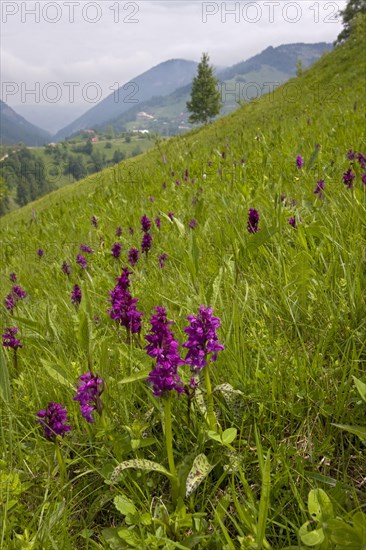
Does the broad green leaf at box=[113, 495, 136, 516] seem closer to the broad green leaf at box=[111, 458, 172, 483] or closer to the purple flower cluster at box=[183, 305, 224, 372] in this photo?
the broad green leaf at box=[111, 458, 172, 483]

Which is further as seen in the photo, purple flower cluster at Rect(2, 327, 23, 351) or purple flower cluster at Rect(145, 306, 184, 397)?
purple flower cluster at Rect(2, 327, 23, 351)

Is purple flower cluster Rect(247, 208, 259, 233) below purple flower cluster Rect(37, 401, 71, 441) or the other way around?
the other way around

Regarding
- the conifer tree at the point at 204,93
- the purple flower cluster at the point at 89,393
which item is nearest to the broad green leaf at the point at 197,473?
the purple flower cluster at the point at 89,393

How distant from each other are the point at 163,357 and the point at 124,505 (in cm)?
54

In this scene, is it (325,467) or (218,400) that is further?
(218,400)

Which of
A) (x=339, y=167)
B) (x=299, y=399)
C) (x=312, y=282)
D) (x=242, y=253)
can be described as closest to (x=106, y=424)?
(x=299, y=399)

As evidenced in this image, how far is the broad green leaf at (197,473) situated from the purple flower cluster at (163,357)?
289 mm

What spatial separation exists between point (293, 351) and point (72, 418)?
1.12 m

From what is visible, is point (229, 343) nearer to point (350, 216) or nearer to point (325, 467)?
point (325, 467)

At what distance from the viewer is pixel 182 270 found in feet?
10.4

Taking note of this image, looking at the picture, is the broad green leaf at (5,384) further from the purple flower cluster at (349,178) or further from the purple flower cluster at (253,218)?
the purple flower cluster at (349,178)

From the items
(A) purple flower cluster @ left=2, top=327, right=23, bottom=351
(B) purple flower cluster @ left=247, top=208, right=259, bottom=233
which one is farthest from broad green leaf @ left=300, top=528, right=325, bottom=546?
(B) purple flower cluster @ left=247, top=208, right=259, bottom=233

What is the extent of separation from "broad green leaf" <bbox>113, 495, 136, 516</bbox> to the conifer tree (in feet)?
257

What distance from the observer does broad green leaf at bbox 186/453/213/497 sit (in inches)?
58.0
